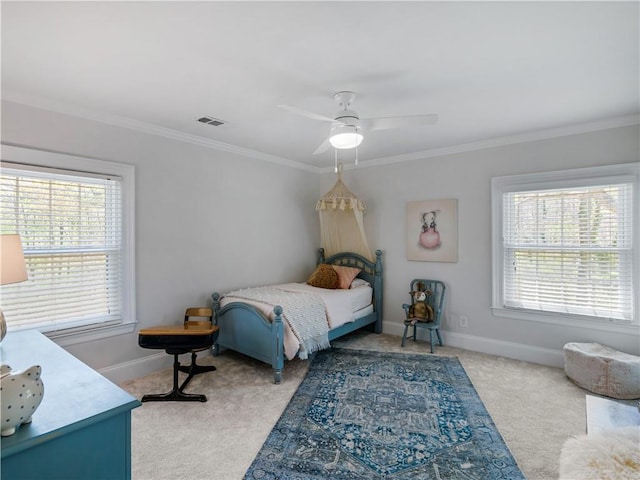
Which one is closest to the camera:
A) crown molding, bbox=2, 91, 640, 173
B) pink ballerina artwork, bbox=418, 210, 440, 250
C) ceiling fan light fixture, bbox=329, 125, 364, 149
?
ceiling fan light fixture, bbox=329, 125, 364, 149

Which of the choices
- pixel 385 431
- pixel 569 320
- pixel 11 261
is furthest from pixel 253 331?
pixel 569 320

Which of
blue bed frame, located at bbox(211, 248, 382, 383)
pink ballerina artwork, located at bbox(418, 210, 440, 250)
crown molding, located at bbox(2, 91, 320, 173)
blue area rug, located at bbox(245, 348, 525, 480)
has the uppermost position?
crown molding, located at bbox(2, 91, 320, 173)

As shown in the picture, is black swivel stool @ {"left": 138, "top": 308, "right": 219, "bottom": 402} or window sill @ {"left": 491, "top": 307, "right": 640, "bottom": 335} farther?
window sill @ {"left": 491, "top": 307, "right": 640, "bottom": 335}

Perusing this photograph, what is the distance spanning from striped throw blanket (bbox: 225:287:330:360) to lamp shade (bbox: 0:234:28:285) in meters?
1.92

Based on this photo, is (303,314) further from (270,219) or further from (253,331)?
(270,219)

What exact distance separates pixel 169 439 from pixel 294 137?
118 inches

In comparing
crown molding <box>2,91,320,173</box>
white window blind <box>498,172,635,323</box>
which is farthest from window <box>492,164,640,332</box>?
crown molding <box>2,91,320,173</box>

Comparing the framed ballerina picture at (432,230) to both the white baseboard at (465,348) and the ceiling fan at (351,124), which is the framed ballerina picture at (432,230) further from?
the ceiling fan at (351,124)

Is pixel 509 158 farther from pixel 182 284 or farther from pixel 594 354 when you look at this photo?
pixel 182 284

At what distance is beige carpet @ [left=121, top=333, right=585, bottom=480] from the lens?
6.72 ft

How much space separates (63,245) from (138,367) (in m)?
1.34

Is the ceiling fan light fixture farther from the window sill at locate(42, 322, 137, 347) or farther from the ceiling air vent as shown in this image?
the window sill at locate(42, 322, 137, 347)

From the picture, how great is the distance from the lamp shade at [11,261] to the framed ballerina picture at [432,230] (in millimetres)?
3941

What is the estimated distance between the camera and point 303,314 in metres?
3.48
